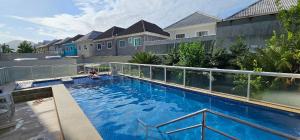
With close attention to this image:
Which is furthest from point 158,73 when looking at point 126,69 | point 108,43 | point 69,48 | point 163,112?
point 69,48

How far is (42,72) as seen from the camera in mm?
13336

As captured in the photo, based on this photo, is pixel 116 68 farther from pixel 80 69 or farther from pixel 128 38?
pixel 128 38

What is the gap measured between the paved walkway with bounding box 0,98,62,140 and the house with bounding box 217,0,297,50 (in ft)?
33.8

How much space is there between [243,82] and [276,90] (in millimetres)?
1018

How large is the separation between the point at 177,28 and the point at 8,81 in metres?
15.1

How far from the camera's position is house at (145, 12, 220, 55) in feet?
52.1

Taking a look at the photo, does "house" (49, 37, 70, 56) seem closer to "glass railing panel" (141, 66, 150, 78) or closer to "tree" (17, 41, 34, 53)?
"tree" (17, 41, 34, 53)

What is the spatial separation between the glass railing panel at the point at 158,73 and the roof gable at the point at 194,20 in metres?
9.29

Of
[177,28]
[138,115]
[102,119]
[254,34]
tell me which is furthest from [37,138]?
[177,28]

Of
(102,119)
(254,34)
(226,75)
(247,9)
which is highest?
(247,9)

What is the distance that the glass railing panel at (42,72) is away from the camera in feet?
42.6

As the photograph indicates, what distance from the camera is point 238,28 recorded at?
37.7 ft

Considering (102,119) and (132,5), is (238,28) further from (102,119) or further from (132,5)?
(102,119)

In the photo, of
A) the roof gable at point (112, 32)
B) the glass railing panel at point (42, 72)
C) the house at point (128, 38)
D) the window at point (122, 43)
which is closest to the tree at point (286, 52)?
the glass railing panel at point (42, 72)
